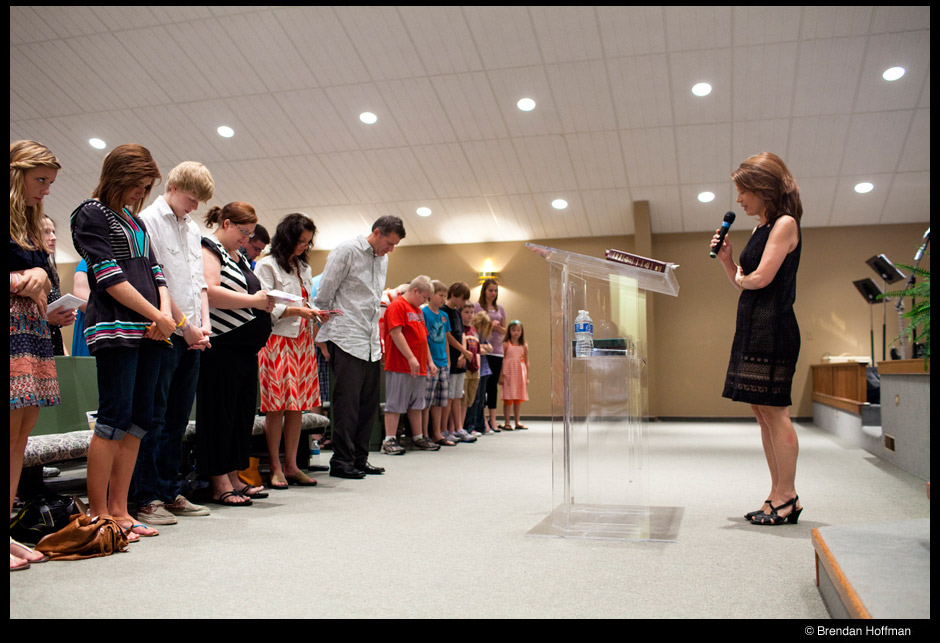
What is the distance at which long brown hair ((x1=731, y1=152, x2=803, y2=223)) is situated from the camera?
2.53m

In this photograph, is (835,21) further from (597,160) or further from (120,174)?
(120,174)

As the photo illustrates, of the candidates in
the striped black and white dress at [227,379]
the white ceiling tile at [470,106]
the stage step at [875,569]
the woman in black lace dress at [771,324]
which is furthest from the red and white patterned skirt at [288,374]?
the white ceiling tile at [470,106]

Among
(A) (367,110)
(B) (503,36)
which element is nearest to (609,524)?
(B) (503,36)

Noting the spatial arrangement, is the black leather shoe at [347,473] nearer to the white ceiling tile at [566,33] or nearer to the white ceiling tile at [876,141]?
the white ceiling tile at [566,33]

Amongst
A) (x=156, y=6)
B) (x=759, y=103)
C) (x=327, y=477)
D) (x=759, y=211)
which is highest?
(x=156, y=6)

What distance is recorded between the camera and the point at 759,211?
2592 millimetres

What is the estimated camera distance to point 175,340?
250 centimetres

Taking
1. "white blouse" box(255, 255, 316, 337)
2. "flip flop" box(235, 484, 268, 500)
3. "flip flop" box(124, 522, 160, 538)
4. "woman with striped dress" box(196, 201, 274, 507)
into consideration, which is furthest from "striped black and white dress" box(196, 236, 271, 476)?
"flip flop" box(124, 522, 160, 538)

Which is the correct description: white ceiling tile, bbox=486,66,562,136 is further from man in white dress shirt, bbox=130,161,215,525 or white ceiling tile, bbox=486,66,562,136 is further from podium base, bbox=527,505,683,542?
podium base, bbox=527,505,683,542

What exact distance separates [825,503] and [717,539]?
3.27 ft

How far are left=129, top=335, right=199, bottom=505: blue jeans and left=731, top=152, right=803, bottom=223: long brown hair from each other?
207cm

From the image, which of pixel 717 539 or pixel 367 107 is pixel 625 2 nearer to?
pixel 367 107

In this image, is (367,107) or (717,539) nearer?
(717,539)

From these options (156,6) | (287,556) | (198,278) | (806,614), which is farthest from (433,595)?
(156,6)
